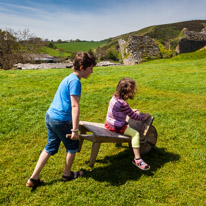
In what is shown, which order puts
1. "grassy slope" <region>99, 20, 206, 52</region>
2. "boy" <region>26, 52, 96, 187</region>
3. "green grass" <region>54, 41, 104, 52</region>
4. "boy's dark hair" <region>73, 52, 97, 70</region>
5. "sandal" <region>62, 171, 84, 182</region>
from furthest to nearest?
"green grass" <region>54, 41, 104, 52</region>
"grassy slope" <region>99, 20, 206, 52</region>
"sandal" <region>62, 171, 84, 182</region>
"boy's dark hair" <region>73, 52, 97, 70</region>
"boy" <region>26, 52, 96, 187</region>

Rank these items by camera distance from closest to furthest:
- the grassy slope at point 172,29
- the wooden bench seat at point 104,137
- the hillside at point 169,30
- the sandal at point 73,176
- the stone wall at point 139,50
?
the sandal at point 73,176
the wooden bench seat at point 104,137
the stone wall at point 139,50
the hillside at point 169,30
the grassy slope at point 172,29

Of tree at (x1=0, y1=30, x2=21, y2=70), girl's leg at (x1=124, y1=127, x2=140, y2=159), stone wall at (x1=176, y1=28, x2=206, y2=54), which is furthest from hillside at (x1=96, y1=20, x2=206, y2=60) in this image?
girl's leg at (x1=124, y1=127, x2=140, y2=159)

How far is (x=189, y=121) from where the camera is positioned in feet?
22.2

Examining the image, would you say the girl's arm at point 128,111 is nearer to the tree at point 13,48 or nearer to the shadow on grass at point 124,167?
the shadow on grass at point 124,167

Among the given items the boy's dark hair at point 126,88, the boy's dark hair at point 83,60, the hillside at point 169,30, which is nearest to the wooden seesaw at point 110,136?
the boy's dark hair at point 126,88

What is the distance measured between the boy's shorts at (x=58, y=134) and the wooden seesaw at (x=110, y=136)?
14.9 inches

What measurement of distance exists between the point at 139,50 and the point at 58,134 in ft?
71.3

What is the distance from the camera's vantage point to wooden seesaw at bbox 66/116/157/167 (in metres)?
4.13

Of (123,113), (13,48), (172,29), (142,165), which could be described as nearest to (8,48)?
(13,48)

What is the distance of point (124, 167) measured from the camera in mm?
4508

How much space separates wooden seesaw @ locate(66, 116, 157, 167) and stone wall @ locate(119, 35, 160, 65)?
19209mm

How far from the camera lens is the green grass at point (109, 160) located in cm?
364

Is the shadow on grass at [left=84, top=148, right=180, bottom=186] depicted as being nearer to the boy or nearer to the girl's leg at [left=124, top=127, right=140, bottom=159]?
the girl's leg at [left=124, top=127, right=140, bottom=159]

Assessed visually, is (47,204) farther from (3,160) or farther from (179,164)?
(179,164)
